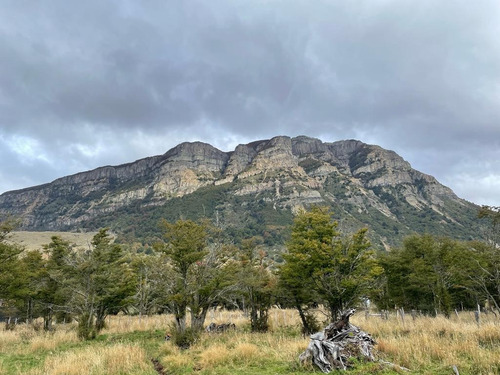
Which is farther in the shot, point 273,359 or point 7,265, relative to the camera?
point 7,265

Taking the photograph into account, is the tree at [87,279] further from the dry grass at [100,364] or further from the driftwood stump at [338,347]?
the driftwood stump at [338,347]

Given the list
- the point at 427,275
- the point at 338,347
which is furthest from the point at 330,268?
the point at 427,275

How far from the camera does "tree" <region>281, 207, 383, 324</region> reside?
1845 cm

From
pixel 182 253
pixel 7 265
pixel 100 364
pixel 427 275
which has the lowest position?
pixel 100 364

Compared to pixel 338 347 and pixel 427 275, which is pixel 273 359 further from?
pixel 427 275

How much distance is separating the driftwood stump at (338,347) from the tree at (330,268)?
7.00 meters

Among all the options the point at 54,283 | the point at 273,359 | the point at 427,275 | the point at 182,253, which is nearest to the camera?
the point at 273,359

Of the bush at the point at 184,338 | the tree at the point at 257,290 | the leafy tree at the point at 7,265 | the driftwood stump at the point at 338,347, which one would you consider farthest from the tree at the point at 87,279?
the driftwood stump at the point at 338,347

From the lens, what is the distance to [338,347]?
383 inches

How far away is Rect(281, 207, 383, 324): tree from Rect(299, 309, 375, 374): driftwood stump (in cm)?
700

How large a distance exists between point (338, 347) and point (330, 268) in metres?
9.02

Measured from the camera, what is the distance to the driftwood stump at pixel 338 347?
9.35 meters

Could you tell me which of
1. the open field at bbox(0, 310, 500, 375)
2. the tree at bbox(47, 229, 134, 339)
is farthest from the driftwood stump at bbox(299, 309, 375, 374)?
the tree at bbox(47, 229, 134, 339)

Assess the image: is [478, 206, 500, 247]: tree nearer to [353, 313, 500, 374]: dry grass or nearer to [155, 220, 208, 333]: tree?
[353, 313, 500, 374]: dry grass
